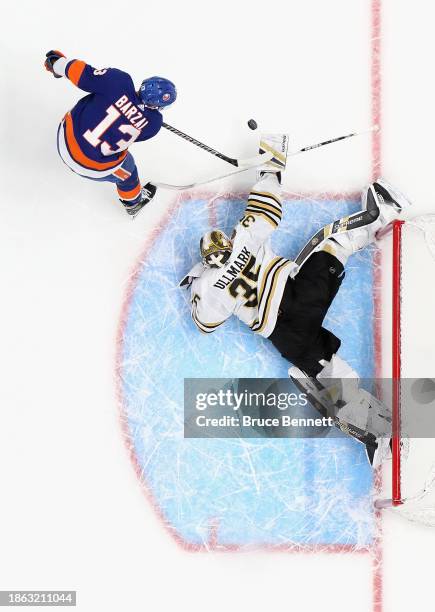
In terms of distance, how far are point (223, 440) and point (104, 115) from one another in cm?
142

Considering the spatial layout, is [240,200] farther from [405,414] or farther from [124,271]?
[405,414]

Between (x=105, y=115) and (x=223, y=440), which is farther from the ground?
(x=105, y=115)

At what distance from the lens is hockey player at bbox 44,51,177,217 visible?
2.05 metres

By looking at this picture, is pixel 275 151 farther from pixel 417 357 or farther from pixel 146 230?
pixel 417 357

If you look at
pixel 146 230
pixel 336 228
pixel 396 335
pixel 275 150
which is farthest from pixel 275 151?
pixel 396 335

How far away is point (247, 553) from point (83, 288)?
4.46 feet

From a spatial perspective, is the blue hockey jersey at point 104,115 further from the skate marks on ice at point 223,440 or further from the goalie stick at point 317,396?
the goalie stick at point 317,396

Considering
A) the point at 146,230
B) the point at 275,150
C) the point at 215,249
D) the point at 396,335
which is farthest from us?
the point at 146,230

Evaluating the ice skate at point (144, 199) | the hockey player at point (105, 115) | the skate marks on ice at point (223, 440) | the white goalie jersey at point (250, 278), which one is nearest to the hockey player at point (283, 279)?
the white goalie jersey at point (250, 278)

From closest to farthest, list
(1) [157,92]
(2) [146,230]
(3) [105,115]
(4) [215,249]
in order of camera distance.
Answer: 1. (1) [157,92]
2. (3) [105,115]
3. (4) [215,249]
4. (2) [146,230]

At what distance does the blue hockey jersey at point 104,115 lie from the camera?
81.7 inches

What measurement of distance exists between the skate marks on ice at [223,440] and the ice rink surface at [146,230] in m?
0.04

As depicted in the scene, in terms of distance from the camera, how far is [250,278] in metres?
2.46

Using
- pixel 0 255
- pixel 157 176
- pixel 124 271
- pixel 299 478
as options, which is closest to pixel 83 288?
pixel 124 271
